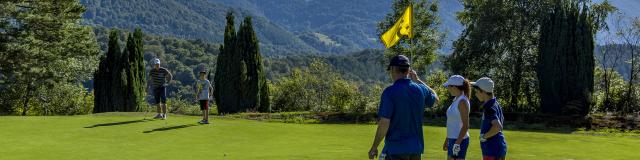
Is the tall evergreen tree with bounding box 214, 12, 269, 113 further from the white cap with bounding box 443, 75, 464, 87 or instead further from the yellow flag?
the white cap with bounding box 443, 75, 464, 87

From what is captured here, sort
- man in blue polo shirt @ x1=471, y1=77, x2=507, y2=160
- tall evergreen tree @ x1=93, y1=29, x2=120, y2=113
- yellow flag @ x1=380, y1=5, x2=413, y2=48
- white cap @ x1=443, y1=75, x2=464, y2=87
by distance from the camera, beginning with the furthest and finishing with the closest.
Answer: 1. tall evergreen tree @ x1=93, y1=29, x2=120, y2=113
2. yellow flag @ x1=380, y1=5, x2=413, y2=48
3. white cap @ x1=443, y1=75, x2=464, y2=87
4. man in blue polo shirt @ x1=471, y1=77, x2=507, y2=160

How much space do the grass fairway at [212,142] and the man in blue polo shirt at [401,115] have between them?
6.03 m

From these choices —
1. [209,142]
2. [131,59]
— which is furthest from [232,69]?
[209,142]

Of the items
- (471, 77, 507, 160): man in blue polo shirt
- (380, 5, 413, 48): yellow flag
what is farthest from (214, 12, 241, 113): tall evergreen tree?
(471, 77, 507, 160): man in blue polo shirt

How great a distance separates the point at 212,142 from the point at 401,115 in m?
9.48

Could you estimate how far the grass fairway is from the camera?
13203 millimetres

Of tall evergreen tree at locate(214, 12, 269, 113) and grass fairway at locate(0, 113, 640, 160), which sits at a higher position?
tall evergreen tree at locate(214, 12, 269, 113)

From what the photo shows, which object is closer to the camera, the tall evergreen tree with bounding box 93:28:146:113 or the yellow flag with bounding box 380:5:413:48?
the yellow flag with bounding box 380:5:413:48

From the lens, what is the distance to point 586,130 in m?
25.8

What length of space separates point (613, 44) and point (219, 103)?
1116 inches

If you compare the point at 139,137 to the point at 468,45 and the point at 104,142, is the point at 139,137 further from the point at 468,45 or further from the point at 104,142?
the point at 468,45

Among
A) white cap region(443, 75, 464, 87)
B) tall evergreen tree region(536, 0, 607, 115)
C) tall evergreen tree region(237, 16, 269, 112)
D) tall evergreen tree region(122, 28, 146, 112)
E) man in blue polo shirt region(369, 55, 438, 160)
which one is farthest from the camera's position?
tall evergreen tree region(122, 28, 146, 112)

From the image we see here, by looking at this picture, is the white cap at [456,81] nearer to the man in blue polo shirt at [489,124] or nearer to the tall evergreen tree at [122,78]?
the man in blue polo shirt at [489,124]

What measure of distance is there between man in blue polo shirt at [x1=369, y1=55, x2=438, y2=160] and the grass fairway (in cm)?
603
